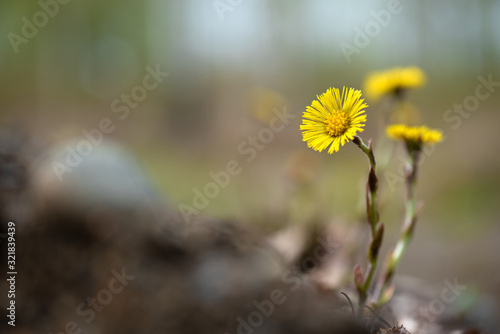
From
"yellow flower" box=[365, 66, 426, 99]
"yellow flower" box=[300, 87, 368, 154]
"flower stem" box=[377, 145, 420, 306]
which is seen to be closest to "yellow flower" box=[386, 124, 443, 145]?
"flower stem" box=[377, 145, 420, 306]

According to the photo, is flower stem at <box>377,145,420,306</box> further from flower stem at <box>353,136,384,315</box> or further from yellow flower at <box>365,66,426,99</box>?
yellow flower at <box>365,66,426,99</box>

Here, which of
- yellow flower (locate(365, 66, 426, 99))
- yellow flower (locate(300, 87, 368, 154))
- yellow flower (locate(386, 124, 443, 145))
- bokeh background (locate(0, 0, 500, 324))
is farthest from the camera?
bokeh background (locate(0, 0, 500, 324))

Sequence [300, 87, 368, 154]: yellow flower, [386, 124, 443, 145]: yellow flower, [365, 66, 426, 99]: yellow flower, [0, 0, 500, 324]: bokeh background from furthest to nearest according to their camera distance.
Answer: [0, 0, 500, 324]: bokeh background
[365, 66, 426, 99]: yellow flower
[386, 124, 443, 145]: yellow flower
[300, 87, 368, 154]: yellow flower

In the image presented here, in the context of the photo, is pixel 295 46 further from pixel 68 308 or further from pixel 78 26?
pixel 68 308

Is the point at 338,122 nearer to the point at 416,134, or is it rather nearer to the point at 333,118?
the point at 333,118

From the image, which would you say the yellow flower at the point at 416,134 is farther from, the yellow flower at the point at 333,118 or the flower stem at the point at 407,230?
the yellow flower at the point at 333,118

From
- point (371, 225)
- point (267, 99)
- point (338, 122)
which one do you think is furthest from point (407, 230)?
point (267, 99)
